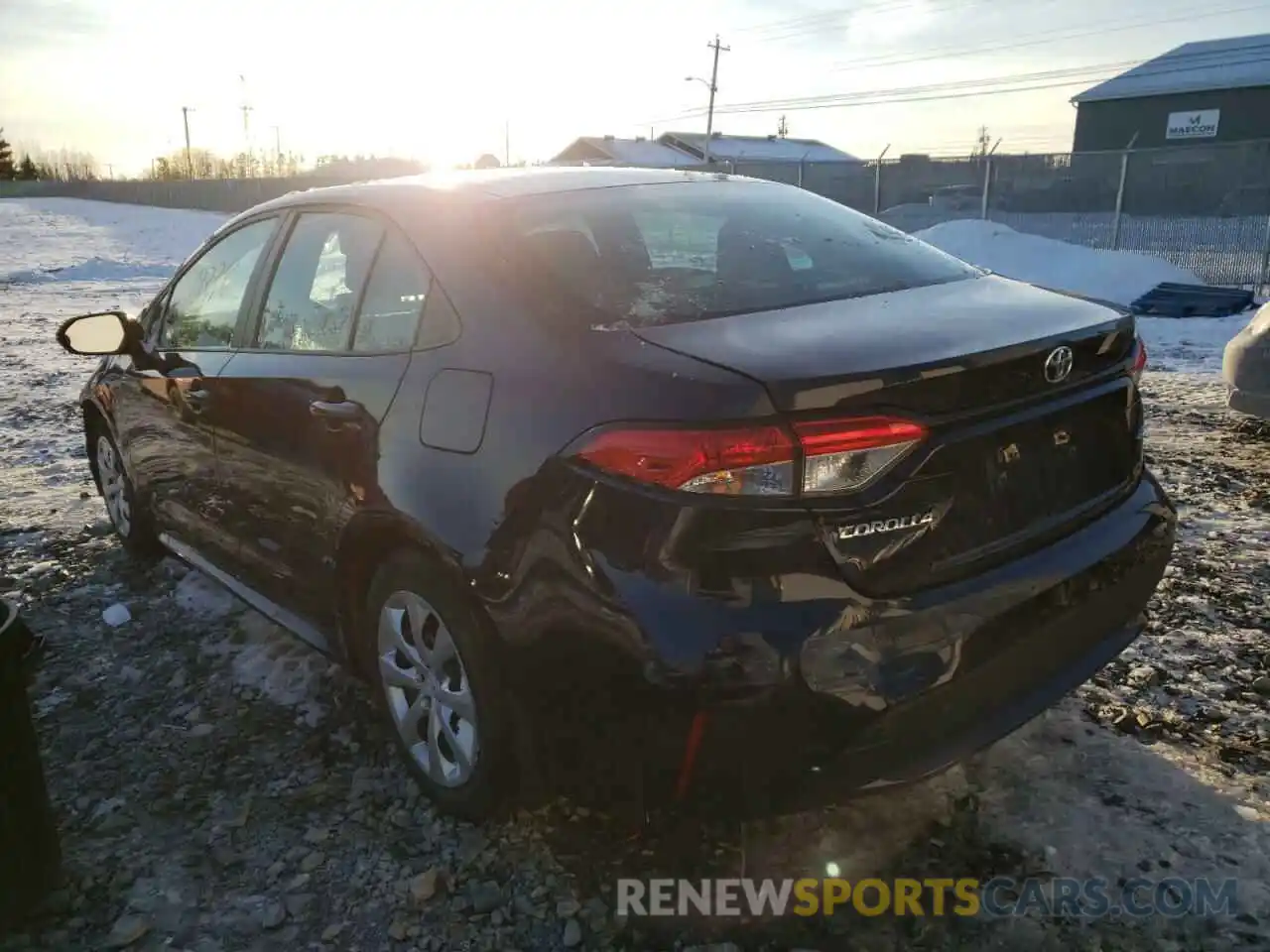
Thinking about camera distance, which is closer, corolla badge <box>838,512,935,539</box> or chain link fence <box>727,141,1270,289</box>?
corolla badge <box>838,512,935,539</box>

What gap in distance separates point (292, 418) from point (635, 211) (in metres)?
1.22

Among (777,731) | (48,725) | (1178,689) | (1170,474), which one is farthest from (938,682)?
(1170,474)

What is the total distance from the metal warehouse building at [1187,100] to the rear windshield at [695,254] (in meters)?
39.0

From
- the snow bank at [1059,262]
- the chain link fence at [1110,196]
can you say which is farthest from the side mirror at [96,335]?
the chain link fence at [1110,196]

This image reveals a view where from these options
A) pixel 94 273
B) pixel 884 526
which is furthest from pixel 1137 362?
pixel 94 273

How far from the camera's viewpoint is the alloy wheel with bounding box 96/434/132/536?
4.57m

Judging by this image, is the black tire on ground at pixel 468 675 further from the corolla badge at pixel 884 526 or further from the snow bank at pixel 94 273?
the snow bank at pixel 94 273

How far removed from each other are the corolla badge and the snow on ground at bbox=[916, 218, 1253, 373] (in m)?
7.49

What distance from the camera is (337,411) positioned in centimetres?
271

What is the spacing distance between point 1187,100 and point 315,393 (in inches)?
1720

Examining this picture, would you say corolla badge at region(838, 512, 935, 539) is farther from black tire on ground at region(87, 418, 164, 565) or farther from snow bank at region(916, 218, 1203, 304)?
snow bank at region(916, 218, 1203, 304)

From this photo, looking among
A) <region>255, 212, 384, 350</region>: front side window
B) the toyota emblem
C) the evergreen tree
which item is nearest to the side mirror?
<region>255, 212, 384, 350</region>: front side window

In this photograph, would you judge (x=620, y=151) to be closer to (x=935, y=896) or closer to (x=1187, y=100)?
(x=1187, y=100)

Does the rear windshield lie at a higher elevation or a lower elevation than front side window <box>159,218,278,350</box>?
higher
